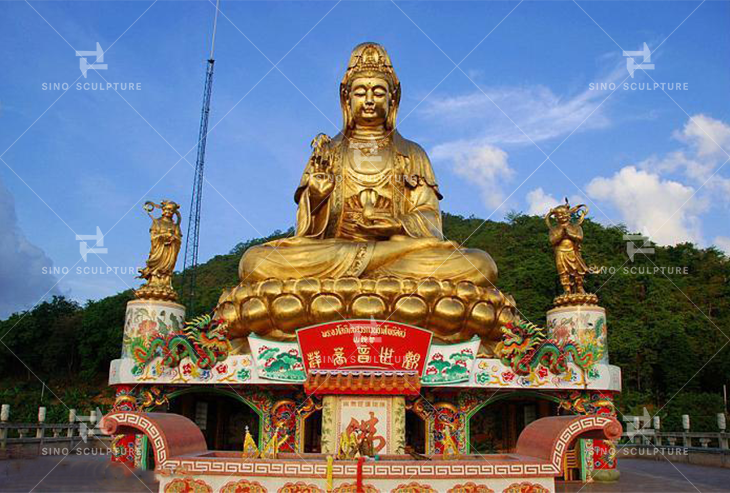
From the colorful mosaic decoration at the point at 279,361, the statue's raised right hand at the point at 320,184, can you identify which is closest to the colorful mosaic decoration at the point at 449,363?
the colorful mosaic decoration at the point at 279,361

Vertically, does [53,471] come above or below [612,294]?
below

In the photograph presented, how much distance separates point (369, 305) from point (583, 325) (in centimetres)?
358

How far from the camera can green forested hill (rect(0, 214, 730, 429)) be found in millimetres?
25156

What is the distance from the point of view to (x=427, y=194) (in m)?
13.4

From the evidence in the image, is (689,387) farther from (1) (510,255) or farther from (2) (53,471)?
(2) (53,471)

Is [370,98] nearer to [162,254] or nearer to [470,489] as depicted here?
[162,254]

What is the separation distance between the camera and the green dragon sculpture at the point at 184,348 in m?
10.5

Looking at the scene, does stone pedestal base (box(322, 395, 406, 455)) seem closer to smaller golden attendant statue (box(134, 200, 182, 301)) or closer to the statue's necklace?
smaller golden attendant statue (box(134, 200, 182, 301))

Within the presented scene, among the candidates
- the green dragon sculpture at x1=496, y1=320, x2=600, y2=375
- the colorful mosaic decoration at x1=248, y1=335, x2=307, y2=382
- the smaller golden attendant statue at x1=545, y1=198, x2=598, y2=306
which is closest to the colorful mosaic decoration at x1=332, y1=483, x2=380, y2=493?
the colorful mosaic decoration at x1=248, y1=335, x2=307, y2=382

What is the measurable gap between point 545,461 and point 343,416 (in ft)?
13.4

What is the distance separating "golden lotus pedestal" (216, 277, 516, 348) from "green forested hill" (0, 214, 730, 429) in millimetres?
10477

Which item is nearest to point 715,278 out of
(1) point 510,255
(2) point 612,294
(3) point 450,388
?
(2) point 612,294

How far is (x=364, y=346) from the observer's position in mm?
10234

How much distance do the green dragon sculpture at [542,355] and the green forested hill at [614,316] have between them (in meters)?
9.73
